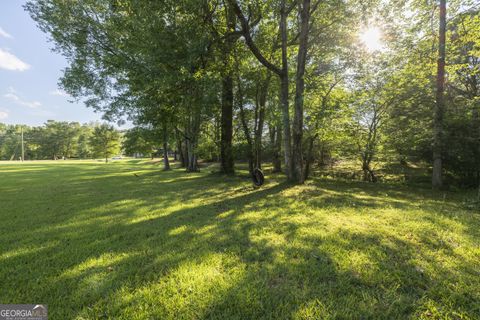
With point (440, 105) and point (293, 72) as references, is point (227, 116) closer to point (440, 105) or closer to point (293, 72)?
point (293, 72)

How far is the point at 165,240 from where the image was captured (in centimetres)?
345

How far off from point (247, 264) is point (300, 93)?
7471 millimetres

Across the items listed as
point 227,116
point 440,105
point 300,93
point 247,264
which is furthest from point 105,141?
point 440,105

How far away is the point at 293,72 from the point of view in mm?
12648

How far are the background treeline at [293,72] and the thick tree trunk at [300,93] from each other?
0.14ft

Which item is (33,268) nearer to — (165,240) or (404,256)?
(165,240)

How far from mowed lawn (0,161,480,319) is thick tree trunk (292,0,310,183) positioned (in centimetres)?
403

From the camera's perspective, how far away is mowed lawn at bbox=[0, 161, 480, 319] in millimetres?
1921

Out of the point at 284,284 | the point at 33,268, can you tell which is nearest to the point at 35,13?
the point at 33,268

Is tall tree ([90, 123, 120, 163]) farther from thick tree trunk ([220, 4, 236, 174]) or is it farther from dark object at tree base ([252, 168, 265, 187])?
dark object at tree base ([252, 168, 265, 187])

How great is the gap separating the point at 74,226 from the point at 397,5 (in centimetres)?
1509

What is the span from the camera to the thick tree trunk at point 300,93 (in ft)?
26.3

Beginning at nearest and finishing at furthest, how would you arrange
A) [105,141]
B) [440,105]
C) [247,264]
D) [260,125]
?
[247,264] → [440,105] → [260,125] → [105,141]

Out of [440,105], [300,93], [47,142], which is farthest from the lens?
[47,142]
